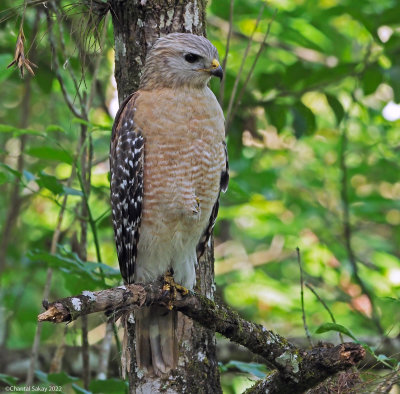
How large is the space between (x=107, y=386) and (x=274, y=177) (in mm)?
3305

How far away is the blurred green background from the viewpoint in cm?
581

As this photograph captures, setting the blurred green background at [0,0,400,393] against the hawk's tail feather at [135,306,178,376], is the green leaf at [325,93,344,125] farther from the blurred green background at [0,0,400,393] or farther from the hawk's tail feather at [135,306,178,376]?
the hawk's tail feather at [135,306,178,376]

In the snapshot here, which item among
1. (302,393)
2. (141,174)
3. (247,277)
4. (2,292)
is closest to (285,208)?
(247,277)

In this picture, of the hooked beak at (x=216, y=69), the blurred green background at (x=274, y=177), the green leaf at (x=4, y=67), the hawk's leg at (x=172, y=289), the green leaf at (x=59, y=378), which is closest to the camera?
the hawk's leg at (x=172, y=289)

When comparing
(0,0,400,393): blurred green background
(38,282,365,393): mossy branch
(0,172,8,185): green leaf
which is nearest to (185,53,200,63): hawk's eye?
(0,0,400,393): blurred green background

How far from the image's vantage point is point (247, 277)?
7816mm

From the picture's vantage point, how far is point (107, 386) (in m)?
4.16

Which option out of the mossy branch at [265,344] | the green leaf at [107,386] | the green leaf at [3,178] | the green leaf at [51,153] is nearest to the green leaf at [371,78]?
the green leaf at [51,153]

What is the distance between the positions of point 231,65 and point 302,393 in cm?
509

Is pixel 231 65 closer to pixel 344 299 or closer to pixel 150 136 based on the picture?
pixel 344 299

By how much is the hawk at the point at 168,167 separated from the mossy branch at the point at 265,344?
60 centimetres

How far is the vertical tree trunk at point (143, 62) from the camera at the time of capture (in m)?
3.71

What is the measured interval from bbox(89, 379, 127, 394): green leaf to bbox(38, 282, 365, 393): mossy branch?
884 millimetres

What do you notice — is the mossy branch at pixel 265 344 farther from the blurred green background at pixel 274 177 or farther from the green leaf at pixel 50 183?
the green leaf at pixel 50 183
